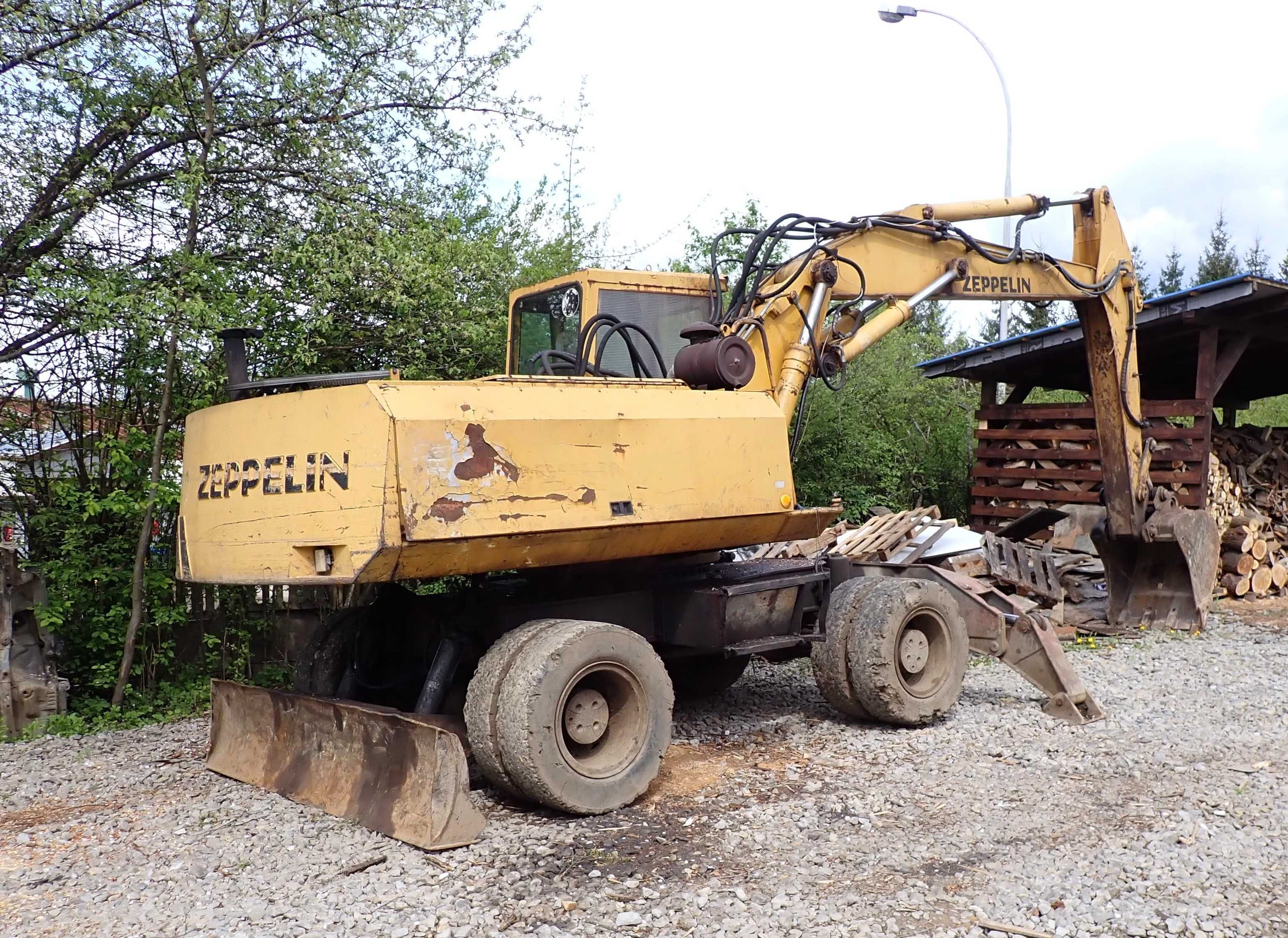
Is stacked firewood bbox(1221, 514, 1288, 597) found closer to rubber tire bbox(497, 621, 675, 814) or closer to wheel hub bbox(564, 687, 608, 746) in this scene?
rubber tire bbox(497, 621, 675, 814)

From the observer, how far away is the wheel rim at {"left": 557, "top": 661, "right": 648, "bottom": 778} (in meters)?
5.07

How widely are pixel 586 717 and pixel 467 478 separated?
4.25ft

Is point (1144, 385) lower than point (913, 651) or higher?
higher

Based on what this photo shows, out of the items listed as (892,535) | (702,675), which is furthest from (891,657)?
(892,535)

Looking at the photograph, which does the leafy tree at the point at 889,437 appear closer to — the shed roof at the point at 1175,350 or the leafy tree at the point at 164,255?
the shed roof at the point at 1175,350

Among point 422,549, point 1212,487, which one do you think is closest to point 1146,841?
point 422,549

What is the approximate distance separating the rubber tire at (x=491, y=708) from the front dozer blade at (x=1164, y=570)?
7.12 m

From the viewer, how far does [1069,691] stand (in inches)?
269

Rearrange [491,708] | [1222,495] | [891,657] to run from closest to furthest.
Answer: [491,708] → [891,657] → [1222,495]

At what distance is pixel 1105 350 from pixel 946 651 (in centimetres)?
414

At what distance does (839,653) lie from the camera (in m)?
6.46

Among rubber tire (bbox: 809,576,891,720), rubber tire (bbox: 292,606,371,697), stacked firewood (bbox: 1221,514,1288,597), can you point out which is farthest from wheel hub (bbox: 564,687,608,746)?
stacked firewood (bbox: 1221,514,1288,597)

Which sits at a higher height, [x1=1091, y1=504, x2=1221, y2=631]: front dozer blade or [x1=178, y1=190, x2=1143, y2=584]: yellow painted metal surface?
[x1=178, y1=190, x2=1143, y2=584]: yellow painted metal surface

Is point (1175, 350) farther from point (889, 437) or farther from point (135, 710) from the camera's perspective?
point (135, 710)
